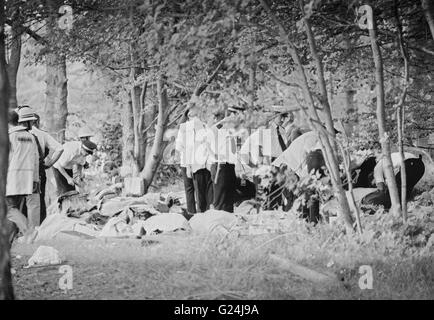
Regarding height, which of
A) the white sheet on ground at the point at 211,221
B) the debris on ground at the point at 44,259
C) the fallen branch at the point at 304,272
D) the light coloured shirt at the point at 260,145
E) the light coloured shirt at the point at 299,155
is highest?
the light coloured shirt at the point at 260,145

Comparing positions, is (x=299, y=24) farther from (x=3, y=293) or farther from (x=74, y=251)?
(x=3, y=293)

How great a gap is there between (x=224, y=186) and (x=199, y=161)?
66 cm

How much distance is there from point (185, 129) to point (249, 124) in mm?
4159

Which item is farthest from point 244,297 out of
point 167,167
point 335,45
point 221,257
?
point 167,167

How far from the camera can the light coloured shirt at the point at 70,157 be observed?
12.0 metres

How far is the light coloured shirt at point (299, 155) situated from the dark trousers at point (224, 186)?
1.91m

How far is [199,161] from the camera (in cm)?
1166

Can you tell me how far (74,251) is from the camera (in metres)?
8.50

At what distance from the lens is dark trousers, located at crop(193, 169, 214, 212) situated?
1179cm

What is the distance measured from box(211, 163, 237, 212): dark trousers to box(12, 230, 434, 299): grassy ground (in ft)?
9.16

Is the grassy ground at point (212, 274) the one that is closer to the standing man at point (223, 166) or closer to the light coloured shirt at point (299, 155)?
the light coloured shirt at point (299, 155)

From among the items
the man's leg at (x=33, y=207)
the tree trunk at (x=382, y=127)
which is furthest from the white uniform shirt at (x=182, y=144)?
the tree trunk at (x=382, y=127)

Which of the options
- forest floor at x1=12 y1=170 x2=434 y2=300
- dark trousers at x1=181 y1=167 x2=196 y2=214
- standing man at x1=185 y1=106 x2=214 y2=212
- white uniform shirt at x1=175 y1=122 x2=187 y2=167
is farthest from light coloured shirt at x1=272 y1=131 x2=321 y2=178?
dark trousers at x1=181 y1=167 x2=196 y2=214

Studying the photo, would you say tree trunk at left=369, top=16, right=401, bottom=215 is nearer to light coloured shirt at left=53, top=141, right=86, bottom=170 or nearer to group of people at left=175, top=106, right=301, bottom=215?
group of people at left=175, top=106, right=301, bottom=215
